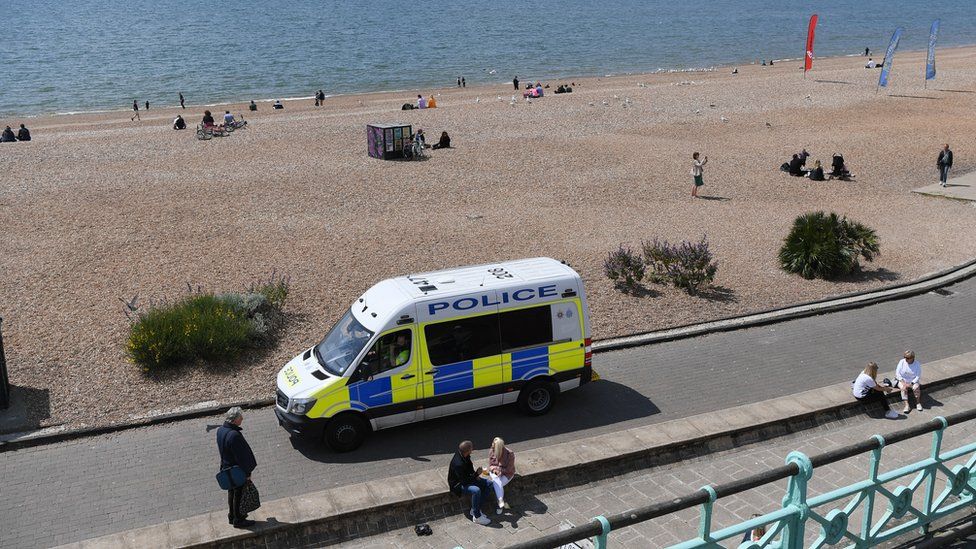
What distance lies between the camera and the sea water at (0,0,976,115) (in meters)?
70.6

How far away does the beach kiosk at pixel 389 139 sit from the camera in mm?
29922

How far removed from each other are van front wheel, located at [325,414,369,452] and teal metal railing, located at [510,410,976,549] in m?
5.17

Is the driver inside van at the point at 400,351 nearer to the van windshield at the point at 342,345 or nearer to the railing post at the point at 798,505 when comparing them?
the van windshield at the point at 342,345

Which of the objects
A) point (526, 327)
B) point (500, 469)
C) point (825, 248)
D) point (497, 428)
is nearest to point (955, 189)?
point (825, 248)

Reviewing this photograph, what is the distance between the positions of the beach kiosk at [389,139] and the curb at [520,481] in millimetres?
20217

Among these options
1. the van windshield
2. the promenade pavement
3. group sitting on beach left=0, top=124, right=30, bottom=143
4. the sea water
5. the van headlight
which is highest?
the sea water

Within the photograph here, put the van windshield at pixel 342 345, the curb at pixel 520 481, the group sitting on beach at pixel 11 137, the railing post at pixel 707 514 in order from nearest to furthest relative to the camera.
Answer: the railing post at pixel 707 514 → the curb at pixel 520 481 → the van windshield at pixel 342 345 → the group sitting on beach at pixel 11 137

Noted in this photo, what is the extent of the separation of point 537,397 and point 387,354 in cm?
232

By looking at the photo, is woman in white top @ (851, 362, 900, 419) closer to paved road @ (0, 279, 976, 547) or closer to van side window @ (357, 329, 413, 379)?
paved road @ (0, 279, 976, 547)

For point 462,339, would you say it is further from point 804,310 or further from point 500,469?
point 804,310

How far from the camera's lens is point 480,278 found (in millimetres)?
12164

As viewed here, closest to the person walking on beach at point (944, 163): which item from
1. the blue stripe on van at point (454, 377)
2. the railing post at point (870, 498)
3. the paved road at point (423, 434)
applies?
the paved road at point (423, 434)

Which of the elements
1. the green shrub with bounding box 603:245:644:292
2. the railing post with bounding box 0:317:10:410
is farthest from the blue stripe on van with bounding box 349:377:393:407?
the green shrub with bounding box 603:245:644:292

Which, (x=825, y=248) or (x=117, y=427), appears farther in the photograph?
(x=825, y=248)
